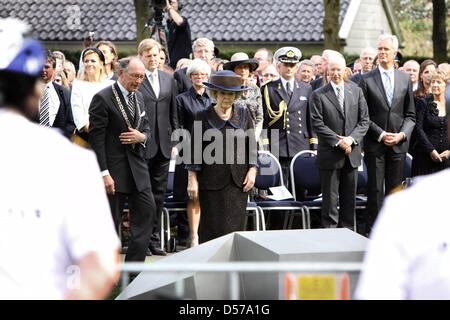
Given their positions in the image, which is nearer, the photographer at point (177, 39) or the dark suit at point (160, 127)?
→ the dark suit at point (160, 127)

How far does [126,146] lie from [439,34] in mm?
14995

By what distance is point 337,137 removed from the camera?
9.71 meters

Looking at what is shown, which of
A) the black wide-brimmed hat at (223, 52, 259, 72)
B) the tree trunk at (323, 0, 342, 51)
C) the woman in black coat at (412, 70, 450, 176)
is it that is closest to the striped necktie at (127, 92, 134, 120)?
the black wide-brimmed hat at (223, 52, 259, 72)

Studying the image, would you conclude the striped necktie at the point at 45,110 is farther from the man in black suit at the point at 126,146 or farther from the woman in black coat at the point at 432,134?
the woman in black coat at the point at 432,134

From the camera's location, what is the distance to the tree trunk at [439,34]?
67.6 ft

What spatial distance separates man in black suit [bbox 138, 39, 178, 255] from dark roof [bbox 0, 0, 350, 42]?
21151 mm

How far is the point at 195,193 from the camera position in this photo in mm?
8055

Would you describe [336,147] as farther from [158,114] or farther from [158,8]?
[158,8]

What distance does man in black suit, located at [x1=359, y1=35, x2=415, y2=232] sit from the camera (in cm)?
1023

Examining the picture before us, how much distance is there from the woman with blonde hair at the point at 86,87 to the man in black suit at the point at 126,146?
80 cm

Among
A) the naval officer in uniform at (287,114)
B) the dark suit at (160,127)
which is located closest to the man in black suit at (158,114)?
the dark suit at (160,127)

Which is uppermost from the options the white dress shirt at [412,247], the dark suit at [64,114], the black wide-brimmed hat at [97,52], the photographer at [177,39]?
the white dress shirt at [412,247]

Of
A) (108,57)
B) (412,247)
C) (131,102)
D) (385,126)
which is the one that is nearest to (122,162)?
(131,102)

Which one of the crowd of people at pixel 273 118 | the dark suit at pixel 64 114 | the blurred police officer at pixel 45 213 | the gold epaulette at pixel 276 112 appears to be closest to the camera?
the blurred police officer at pixel 45 213
